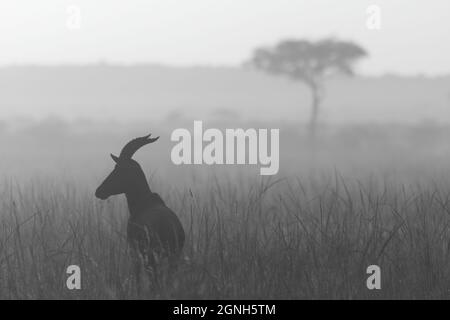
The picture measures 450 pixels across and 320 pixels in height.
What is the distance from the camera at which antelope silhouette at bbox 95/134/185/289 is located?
4.58 m

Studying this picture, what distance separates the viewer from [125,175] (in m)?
4.63

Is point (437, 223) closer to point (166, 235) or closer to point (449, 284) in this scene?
point (449, 284)

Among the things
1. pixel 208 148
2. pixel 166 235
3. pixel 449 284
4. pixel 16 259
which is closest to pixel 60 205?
pixel 16 259

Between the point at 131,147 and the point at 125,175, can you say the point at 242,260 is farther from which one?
the point at 131,147

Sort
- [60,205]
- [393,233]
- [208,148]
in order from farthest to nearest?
[60,205]
[208,148]
[393,233]

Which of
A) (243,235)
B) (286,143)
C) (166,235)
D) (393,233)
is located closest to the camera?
(166,235)

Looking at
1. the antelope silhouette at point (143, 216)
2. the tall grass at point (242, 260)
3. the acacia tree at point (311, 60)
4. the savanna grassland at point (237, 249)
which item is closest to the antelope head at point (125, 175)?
the antelope silhouette at point (143, 216)

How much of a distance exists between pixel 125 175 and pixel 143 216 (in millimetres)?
276

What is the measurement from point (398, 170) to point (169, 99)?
2.44 meters

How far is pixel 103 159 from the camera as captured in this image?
798cm

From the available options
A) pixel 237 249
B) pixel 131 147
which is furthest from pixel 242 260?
pixel 131 147

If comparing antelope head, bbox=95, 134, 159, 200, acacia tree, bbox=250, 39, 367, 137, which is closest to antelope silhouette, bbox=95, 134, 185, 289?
antelope head, bbox=95, 134, 159, 200

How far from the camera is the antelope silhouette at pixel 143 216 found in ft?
15.0

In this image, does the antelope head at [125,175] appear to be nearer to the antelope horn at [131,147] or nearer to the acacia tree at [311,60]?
the antelope horn at [131,147]
